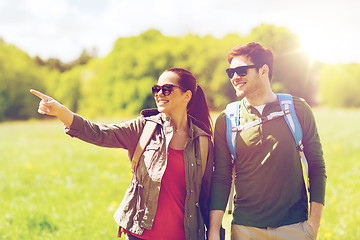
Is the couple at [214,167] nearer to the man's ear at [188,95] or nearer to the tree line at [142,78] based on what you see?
the man's ear at [188,95]

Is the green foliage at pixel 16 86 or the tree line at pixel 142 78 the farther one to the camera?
the green foliage at pixel 16 86

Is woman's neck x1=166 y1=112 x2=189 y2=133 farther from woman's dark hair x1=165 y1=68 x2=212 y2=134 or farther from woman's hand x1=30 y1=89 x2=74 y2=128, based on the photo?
woman's hand x1=30 y1=89 x2=74 y2=128

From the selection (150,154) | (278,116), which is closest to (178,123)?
(150,154)

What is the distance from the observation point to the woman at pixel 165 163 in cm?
265

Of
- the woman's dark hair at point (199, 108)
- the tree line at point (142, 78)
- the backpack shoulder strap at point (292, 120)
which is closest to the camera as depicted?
the backpack shoulder strap at point (292, 120)

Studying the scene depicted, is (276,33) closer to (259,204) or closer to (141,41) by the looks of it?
(259,204)

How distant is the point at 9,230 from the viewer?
4.71 meters

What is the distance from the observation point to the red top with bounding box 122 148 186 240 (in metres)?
2.66

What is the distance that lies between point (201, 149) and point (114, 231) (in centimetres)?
241

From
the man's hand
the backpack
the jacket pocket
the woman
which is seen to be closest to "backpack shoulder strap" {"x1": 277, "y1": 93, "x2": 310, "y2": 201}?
the backpack

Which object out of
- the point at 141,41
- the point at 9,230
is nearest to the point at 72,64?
the point at 141,41

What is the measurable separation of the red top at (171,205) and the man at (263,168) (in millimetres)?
286

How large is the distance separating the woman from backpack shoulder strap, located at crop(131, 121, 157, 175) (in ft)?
0.09

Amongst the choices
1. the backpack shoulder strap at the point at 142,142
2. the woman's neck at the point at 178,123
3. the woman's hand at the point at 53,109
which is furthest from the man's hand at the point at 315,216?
the woman's hand at the point at 53,109
